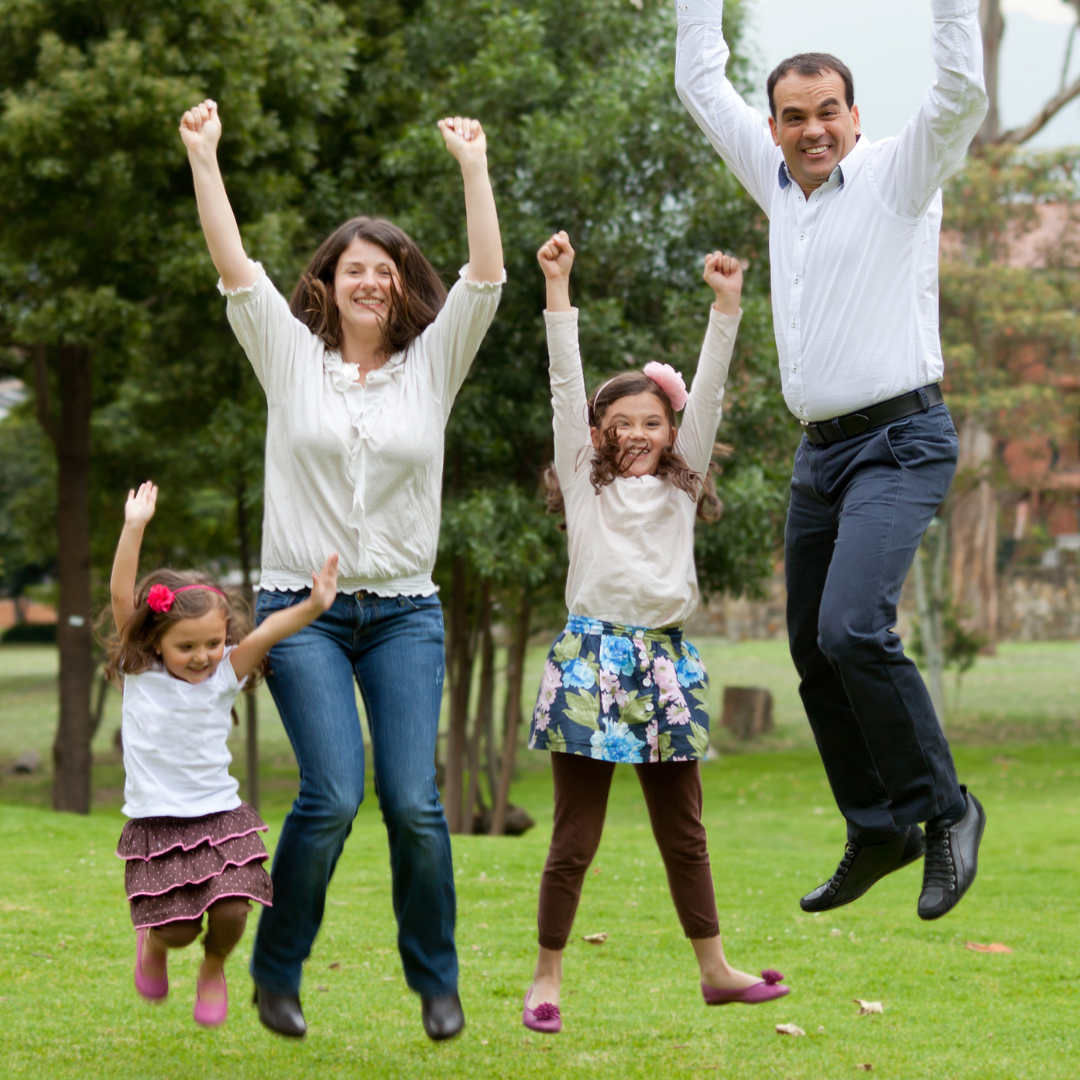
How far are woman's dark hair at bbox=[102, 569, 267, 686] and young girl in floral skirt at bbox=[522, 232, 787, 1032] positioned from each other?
35.8 inches

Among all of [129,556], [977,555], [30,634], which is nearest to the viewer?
[129,556]

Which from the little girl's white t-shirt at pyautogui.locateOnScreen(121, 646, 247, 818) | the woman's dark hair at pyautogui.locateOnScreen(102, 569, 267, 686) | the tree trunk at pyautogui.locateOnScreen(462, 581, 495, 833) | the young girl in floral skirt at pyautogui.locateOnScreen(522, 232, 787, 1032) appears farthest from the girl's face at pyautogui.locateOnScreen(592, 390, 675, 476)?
the tree trunk at pyautogui.locateOnScreen(462, 581, 495, 833)

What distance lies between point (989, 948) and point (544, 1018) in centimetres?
316

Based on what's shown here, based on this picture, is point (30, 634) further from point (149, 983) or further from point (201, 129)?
point (201, 129)

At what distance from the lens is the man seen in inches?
131

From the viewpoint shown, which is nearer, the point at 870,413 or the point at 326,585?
the point at 326,585

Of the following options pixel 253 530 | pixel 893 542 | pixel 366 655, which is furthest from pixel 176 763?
pixel 253 530

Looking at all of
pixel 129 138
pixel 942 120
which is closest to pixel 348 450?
pixel 942 120

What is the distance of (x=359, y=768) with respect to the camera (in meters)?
3.47

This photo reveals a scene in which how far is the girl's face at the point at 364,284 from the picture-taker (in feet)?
11.9

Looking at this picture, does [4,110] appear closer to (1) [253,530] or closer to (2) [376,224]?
(1) [253,530]

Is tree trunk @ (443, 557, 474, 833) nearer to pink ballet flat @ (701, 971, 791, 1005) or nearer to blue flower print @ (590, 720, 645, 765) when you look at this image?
pink ballet flat @ (701, 971, 791, 1005)

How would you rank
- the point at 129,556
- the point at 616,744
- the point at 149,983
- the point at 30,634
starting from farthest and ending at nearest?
the point at 30,634
the point at 616,744
the point at 149,983
the point at 129,556

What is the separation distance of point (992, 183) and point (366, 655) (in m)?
13.3
